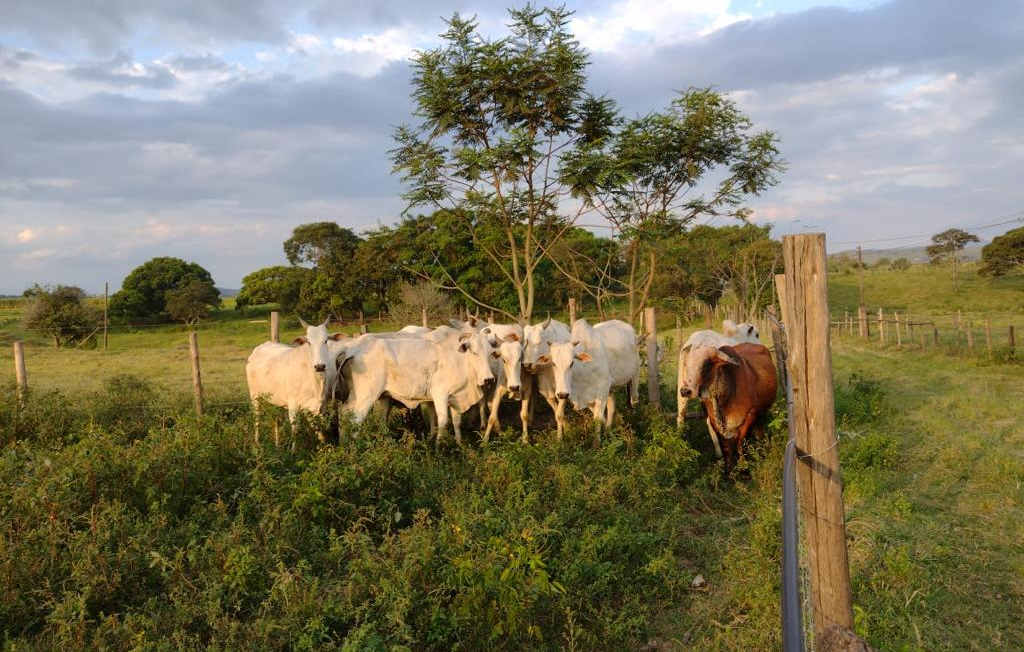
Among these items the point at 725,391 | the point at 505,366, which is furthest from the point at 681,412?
the point at 505,366

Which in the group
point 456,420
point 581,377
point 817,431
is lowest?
point 456,420

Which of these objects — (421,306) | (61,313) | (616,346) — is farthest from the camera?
(61,313)

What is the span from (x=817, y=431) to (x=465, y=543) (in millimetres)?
2829

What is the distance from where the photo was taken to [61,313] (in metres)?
32.7

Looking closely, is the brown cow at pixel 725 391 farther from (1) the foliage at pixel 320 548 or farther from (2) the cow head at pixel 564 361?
(1) the foliage at pixel 320 548

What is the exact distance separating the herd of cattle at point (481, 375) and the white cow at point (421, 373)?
1 centimetres

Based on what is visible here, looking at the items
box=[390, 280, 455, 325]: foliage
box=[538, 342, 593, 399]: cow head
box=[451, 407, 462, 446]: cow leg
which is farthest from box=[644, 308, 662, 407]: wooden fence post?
box=[390, 280, 455, 325]: foliage

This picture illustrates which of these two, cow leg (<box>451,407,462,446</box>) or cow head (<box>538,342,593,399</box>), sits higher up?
cow head (<box>538,342,593,399</box>)

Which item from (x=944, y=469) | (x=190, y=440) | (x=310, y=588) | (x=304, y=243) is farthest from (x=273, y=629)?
(x=304, y=243)

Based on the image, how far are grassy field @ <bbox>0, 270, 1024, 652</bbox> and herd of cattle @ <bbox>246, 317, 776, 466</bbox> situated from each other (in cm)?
67

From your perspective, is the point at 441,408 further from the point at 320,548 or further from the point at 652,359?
the point at 320,548

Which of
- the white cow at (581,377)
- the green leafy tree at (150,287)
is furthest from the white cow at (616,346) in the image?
the green leafy tree at (150,287)

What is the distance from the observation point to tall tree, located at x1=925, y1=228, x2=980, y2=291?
5175 centimetres

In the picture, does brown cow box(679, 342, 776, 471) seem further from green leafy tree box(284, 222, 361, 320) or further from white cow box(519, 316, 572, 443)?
green leafy tree box(284, 222, 361, 320)
